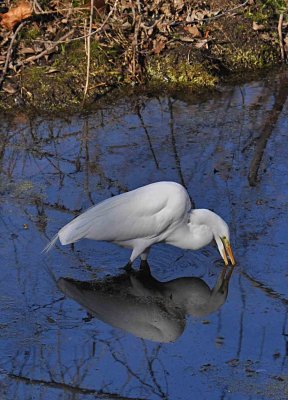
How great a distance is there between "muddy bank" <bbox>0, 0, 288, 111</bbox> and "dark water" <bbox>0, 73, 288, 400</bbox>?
38 cm

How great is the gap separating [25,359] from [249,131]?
3.99 m

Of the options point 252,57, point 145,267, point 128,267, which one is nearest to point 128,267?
point 128,267

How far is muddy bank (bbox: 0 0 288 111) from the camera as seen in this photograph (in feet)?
31.3

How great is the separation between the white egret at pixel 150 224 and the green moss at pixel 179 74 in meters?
3.49

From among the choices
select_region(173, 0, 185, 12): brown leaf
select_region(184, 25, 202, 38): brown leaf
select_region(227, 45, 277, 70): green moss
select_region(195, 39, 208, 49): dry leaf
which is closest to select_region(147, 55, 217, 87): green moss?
select_region(195, 39, 208, 49): dry leaf

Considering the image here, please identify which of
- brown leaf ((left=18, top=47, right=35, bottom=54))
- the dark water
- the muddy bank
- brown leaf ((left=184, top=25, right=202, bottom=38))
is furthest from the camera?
brown leaf ((left=184, top=25, right=202, bottom=38))

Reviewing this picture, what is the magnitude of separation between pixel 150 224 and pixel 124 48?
148 inches

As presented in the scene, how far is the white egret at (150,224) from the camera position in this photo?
21.3 feet

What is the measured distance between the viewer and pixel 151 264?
22.1ft

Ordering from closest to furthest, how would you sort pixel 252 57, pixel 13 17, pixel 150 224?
pixel 150 224 → pixel 13 17 → pixel 252 57

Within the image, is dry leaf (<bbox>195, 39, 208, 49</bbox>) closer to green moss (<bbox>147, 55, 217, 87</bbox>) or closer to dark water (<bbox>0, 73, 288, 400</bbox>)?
green moss (<bbox>147, 55, 217, 87</bbox>)

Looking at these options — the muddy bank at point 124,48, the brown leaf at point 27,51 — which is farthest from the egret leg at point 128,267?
the brown leaf at point 27,51

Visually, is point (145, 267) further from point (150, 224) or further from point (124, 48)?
point (124, 48)

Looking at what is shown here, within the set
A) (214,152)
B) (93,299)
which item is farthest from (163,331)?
(214,152)
